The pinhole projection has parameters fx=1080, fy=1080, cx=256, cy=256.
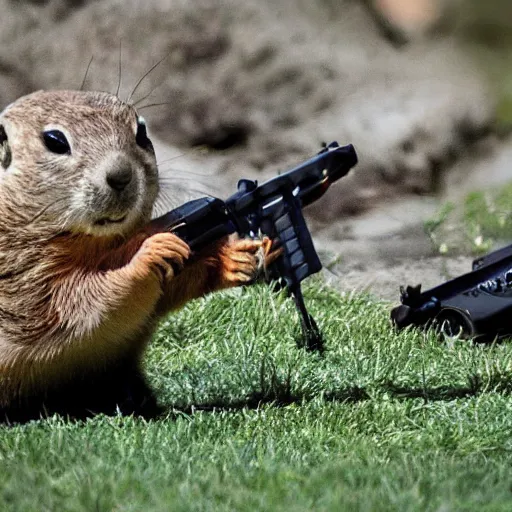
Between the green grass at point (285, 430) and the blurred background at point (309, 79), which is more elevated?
the blurred background at point (309, 79)

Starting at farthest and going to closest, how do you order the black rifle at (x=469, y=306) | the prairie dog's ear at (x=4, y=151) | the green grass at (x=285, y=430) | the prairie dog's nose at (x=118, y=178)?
the black rifle at (x=469, y=306) < the prairie dog's ear at (x=4, y=151) < the prairie dog's nose at (x=118, y=178) < the green grass at (x=285, y=430)

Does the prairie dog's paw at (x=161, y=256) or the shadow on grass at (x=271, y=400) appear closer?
the prairie dog's paw at (x=161, y=256)

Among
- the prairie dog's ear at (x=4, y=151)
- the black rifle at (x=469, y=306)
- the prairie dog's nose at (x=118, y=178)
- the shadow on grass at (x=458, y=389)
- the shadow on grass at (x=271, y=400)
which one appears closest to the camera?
the prairie dog's nose at (x=118, y=178)

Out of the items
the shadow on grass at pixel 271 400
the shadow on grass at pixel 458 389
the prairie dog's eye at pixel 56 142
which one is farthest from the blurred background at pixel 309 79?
Result: the prairie dog's eye at pixel 56 142

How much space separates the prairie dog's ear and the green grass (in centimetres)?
83

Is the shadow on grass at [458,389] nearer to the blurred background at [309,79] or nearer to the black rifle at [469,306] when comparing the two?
the black rifle at [469,306]

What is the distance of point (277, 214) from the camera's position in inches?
150

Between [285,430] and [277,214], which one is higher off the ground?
[277,214]

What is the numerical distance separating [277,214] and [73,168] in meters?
0.83

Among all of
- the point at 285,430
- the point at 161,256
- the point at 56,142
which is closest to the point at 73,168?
the point at 56,142

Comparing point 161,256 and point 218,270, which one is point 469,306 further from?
point 161,256

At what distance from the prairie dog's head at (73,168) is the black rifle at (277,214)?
0.55 feet

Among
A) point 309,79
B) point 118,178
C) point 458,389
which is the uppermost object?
point 309,79

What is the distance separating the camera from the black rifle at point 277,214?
3.46m
